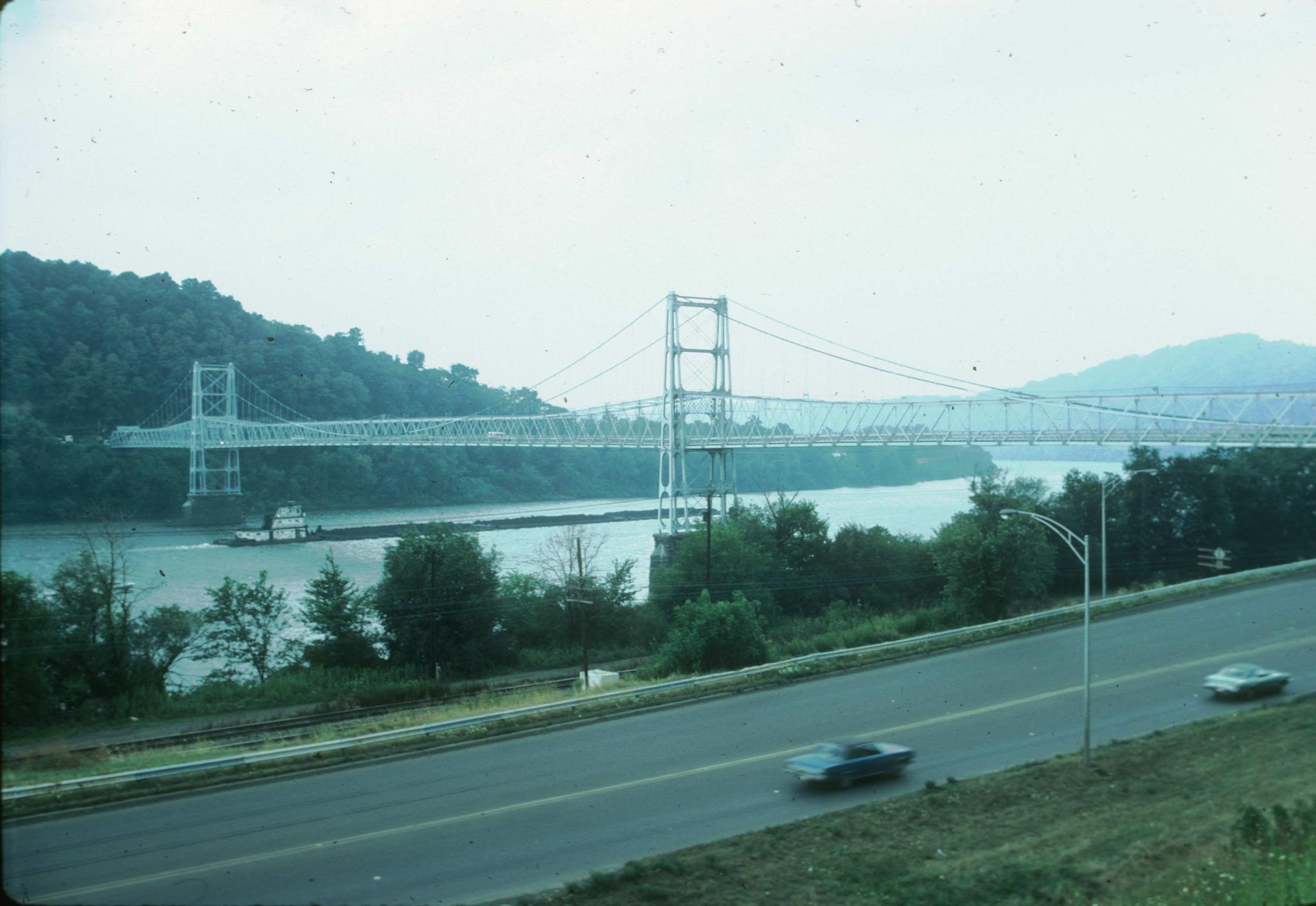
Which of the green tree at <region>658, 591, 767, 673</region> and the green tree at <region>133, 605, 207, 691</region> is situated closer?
the green tree at <region>658, 591, 767, 673</region>

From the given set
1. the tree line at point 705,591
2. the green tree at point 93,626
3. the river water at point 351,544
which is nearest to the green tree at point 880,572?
the tree line at point 705,591

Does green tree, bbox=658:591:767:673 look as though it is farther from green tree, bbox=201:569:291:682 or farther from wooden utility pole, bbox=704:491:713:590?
green tree, bbox=201:569:291:682

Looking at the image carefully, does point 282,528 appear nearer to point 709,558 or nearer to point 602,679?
point 709,558

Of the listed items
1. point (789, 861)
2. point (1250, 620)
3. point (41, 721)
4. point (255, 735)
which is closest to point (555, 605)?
point (255, 735)

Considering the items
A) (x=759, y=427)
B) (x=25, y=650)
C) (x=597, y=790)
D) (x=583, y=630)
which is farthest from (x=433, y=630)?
(x=759, y=427)

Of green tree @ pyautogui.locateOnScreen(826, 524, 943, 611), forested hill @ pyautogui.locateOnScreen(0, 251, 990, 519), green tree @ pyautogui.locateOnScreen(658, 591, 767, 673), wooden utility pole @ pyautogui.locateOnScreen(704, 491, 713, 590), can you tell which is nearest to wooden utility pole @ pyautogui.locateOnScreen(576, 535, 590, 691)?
green tree @ pyautogui.locateOnScreen(658, 591, 767, 673)

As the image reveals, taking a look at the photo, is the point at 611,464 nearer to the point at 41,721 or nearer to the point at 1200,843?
the point at 41,721
